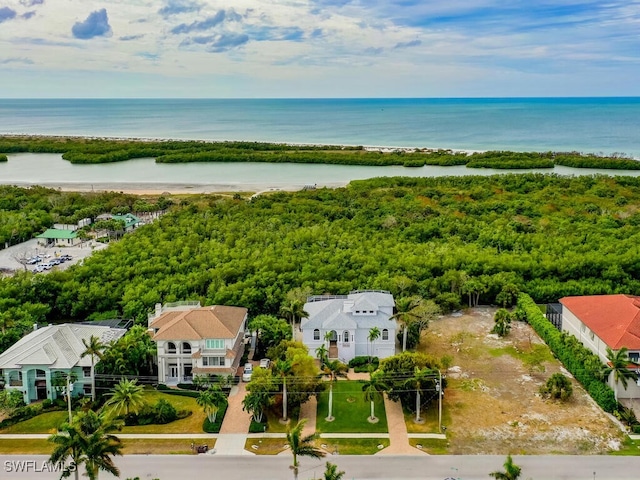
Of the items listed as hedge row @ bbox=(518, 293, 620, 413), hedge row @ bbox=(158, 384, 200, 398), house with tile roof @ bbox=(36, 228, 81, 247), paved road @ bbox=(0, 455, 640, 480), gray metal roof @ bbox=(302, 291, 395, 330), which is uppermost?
house with tile roof @ bbox=(36, 228, 81, 247)

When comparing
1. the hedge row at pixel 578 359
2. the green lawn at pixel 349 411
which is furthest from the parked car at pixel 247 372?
the hedge row at pixel 578 359

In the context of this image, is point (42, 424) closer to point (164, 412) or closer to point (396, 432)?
point (164, 412)

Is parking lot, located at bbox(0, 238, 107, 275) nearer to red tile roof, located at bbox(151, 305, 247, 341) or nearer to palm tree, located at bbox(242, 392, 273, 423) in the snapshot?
red tile roof, located at bbox(151, 305, 247, 341)

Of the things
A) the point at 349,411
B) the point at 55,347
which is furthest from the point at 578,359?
the point at 55,347

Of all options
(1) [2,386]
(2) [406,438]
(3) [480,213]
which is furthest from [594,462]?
(3) [480,213]

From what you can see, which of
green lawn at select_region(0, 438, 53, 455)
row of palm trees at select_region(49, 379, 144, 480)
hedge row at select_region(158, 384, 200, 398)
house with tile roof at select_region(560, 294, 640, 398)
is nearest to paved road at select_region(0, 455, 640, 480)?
green lawn at select_region(0, 438, 53, 455)
